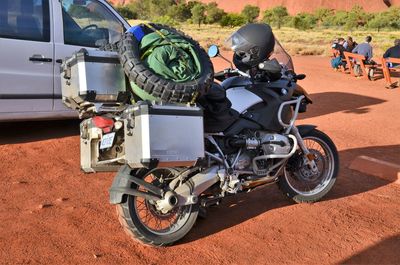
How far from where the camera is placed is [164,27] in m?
3.71

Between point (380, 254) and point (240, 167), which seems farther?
point (240, 167)

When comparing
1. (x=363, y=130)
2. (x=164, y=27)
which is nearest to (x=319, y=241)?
(x=164, y=27)

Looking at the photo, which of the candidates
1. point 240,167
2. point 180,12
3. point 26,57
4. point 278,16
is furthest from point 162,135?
point 278,16

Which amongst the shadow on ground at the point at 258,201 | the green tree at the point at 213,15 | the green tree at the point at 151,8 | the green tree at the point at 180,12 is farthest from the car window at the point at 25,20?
the green tree at the point at 151,8

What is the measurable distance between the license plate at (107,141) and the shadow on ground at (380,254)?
191cm

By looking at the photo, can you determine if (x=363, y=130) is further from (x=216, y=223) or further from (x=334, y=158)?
(x=216, y=223)

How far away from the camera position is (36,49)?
628cm

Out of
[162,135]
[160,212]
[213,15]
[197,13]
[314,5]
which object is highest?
[162,135]

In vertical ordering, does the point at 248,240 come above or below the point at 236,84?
below

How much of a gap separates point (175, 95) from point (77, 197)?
6.28 feet

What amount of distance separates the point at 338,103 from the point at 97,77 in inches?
333

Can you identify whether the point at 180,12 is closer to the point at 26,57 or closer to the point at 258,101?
the point at 26,57

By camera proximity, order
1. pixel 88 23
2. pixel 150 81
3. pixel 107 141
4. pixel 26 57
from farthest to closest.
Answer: pixel 88 23
pixel 26 57
pixel 107 141
pixel 150 81

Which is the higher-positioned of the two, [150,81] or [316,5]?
[150,81]
